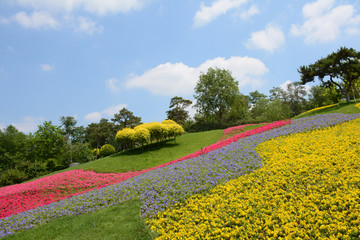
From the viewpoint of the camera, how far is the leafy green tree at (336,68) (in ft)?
103

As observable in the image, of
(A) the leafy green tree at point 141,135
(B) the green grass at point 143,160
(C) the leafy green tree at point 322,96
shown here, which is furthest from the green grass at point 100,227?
(C) the leafy green tree at point 322,96

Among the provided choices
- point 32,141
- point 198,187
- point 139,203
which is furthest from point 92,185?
point 32,141

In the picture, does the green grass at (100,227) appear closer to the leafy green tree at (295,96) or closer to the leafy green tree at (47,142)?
the leafy green tree at (47,142)

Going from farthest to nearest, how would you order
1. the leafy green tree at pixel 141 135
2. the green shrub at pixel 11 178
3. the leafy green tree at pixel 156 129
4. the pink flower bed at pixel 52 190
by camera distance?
the leafy green tree at pixel 156 129, the leafy green tree at pixel 141 135, the green shrub at pixel 11 178, the pink flower bed at pixel 52 190

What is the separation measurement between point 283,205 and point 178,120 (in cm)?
5308

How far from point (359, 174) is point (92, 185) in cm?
2100

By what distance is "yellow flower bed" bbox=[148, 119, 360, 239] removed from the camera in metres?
6.24

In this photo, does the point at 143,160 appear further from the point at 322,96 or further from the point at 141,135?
the point at 322,96

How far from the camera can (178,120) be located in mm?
60094

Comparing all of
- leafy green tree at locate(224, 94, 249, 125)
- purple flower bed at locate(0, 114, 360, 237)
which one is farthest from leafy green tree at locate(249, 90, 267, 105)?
purple flower bed at locate(0, 114, 360, 237)

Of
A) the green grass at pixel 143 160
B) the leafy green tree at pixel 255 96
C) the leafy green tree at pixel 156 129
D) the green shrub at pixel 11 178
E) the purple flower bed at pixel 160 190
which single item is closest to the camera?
the purple flower bed at pixel 160 190

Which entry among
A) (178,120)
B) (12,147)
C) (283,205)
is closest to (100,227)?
(283,205)

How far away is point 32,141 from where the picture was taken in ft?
153

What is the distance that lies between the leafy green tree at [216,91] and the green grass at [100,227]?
43.1 metres
